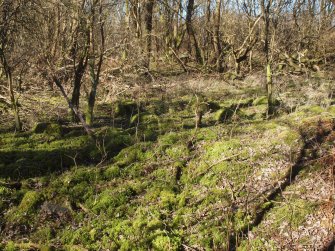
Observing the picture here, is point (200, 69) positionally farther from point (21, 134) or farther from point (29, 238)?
point (29, 238)

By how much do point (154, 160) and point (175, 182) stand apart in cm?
104

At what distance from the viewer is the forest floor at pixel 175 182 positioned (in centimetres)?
611

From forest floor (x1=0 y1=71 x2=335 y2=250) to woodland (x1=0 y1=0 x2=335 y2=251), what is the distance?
0.09 ft

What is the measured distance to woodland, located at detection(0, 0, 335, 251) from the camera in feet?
20.3

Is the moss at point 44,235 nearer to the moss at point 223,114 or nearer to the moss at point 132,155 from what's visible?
the moss at point 132,155

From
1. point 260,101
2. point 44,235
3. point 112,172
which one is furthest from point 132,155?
point 260,101

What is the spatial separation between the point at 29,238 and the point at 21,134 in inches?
185

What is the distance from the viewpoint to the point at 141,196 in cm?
743

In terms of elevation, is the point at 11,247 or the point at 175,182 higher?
the point at 175,182

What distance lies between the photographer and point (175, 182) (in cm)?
788

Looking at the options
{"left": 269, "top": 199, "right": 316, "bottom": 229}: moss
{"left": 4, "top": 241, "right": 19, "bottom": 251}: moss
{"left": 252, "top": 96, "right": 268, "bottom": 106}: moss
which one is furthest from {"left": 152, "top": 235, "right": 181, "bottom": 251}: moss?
{"left": 252, "top": 96, "right": 268, "bottom": 106}: moss

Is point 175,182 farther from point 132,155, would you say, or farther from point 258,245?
point 258,245

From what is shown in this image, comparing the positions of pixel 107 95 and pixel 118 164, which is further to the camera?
pixel 107 95

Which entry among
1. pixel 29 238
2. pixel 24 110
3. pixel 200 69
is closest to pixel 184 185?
pixel 29 238
